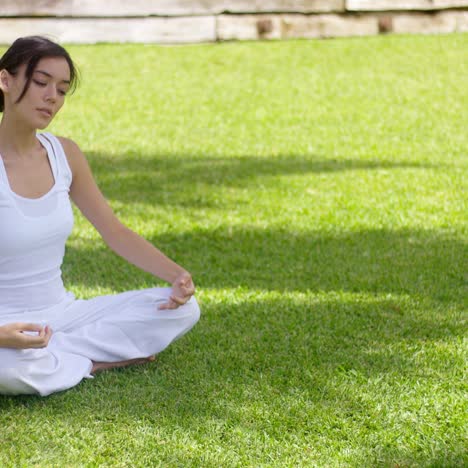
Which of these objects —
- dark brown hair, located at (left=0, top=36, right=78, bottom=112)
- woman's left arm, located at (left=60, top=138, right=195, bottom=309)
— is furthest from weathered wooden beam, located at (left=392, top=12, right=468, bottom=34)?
dark brown hair, located at (left=0, top=36, right=78, bottom=112)

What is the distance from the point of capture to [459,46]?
1063 centimetres

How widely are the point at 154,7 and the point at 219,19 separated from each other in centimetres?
70

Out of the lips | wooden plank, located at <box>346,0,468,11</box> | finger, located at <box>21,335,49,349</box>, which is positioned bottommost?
finger, located at <box>21,335,49,349</box>

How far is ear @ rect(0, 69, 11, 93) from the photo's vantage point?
3.48 metres

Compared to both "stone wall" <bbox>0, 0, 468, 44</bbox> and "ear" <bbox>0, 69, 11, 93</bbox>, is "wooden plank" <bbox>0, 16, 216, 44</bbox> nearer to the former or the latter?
"stone wall" <bbox>0, 0, 468, 44</bbox>

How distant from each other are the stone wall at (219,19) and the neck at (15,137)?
7104mm

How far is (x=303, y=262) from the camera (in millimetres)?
5090

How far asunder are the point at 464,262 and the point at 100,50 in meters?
6.37

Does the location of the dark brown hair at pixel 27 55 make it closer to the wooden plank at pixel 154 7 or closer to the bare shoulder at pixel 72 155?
the bare shoulder at pixel 72 155

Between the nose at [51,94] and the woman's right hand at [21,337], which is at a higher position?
the nose at [51,94]

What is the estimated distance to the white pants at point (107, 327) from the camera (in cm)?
360

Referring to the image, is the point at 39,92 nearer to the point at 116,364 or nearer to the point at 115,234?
the point at 115,234

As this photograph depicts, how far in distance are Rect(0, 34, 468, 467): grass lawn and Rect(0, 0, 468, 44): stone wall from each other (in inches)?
18.8

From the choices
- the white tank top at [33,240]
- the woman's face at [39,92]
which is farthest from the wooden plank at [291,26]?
the woman's face at [39,92]
